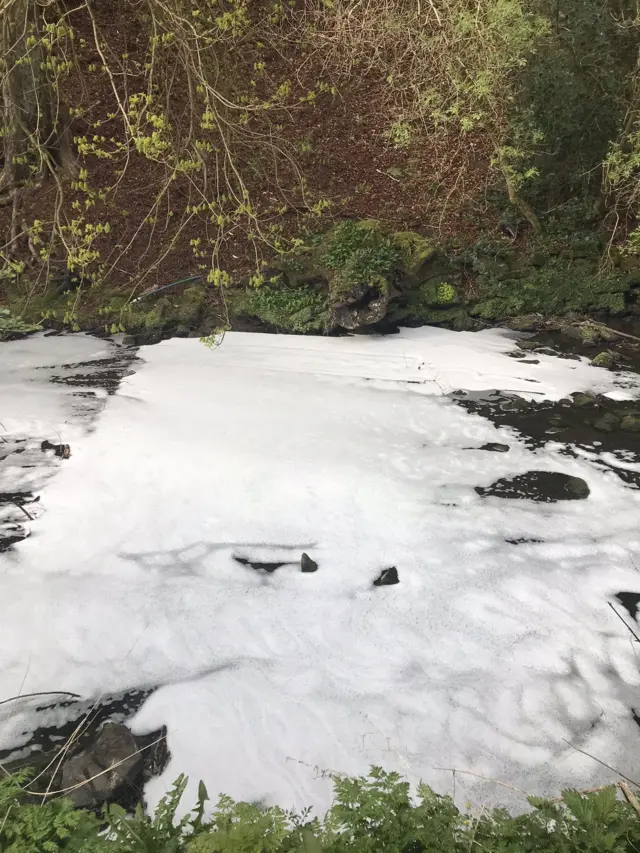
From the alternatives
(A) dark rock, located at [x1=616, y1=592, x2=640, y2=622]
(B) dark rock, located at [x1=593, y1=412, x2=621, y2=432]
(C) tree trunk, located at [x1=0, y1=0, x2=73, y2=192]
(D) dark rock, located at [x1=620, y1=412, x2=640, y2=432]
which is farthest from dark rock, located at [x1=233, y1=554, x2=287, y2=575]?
(C) tree trunk, located at [x1=0, y1=0, x2=73, y2=192]

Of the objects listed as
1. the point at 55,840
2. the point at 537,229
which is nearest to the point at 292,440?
the point at 55,840

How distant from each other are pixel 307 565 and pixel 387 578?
626 millimetres

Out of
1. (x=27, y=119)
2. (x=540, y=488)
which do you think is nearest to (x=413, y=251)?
(x=540, y=488)

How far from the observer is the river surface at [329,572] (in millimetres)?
3213

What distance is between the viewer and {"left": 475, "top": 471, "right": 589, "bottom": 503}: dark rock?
503 cm

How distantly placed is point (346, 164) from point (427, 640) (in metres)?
9.14

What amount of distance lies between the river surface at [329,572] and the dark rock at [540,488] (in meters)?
0.03

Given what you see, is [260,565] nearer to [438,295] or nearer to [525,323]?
[438,295]

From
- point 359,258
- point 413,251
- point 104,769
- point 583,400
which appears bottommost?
point 104,769

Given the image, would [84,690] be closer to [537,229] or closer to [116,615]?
[116,615]

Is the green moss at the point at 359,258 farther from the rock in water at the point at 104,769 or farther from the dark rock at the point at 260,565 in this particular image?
the rock in water at the point at 104,769

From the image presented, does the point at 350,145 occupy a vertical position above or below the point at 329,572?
above

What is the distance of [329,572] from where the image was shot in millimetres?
4297

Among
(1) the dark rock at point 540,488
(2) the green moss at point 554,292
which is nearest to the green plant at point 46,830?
(1) the dark rock at point 540,488
